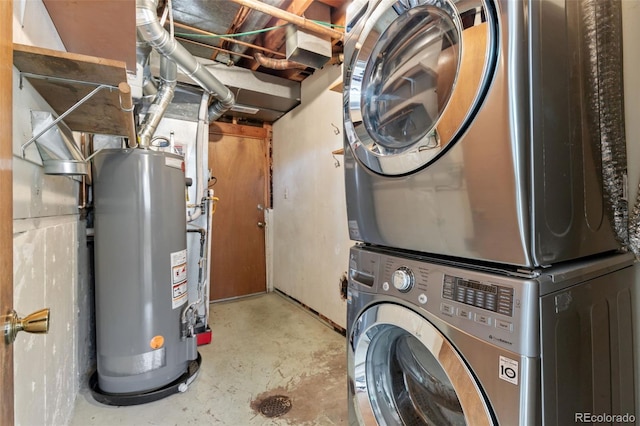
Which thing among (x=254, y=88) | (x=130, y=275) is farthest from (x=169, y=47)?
(x=130, y=275)

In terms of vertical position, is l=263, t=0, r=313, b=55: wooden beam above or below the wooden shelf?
above

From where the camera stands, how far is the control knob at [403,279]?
0.88 meters

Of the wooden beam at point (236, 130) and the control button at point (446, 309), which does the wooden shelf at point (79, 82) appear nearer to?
the control button at point (446, 309)

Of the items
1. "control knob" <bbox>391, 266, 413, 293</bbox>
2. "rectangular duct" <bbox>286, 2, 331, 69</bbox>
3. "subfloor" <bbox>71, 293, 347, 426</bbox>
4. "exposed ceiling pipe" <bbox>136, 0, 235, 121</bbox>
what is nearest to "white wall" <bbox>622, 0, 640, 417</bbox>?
Answer: "control knob" <bbox>391, 266, 413, 293</bbox>

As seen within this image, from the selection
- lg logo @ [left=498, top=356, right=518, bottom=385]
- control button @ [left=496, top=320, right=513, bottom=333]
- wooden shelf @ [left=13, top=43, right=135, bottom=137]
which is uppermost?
wooden shelf @ [left=13, top=43, right=135, bottom=137]

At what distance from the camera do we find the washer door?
0.96m

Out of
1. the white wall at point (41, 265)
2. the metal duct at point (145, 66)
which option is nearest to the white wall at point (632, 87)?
the white wall at point (41, 265)

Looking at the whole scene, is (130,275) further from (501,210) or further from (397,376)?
(501,210)

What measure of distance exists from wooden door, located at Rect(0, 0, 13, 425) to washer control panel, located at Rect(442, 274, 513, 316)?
3.03 feet

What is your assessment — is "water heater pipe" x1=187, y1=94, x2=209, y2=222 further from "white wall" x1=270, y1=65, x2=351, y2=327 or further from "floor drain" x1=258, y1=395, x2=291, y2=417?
"floor drain" x1=258, y1=395, x2=291, y2=417

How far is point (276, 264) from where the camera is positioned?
3.89 meters

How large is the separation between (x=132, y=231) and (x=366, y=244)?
141 cm

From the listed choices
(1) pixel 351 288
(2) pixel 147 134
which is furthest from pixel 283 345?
(2) pixel 147 134

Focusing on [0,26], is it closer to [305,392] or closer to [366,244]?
[366,244]
